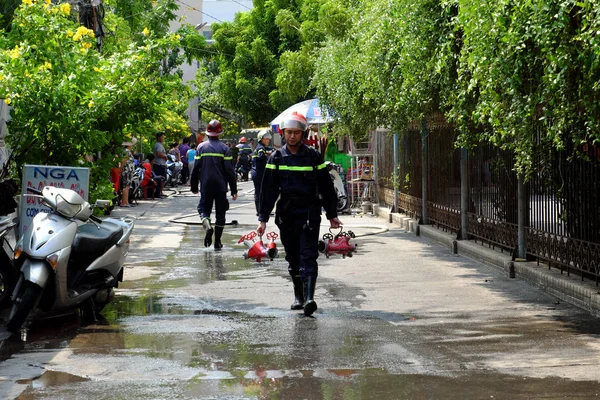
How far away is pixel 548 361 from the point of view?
24.8ft

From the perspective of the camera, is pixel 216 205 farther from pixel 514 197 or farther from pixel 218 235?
pixel 514 197

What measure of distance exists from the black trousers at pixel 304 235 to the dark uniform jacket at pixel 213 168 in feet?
20.2

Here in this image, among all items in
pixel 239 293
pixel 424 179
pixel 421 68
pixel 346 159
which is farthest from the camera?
pixel 346 159

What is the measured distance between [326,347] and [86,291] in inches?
97.6

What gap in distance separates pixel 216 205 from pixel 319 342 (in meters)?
8.15

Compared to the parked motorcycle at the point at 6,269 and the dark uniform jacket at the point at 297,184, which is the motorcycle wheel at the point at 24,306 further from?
the dark uniform jacket at the point at 297,184

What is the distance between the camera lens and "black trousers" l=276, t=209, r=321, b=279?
9.92 metres

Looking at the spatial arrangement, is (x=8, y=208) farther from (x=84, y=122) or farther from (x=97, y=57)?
(x=97, y=57)

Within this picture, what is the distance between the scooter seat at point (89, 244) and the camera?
9.51m

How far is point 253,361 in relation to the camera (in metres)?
7.66

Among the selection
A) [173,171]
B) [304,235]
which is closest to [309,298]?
[304,235]

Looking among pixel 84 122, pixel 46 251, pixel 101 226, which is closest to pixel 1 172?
pixel 84 122

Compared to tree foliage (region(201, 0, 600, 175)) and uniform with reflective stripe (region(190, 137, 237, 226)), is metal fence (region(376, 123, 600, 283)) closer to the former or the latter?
tree foliage (region(201, 0, 600, 175))

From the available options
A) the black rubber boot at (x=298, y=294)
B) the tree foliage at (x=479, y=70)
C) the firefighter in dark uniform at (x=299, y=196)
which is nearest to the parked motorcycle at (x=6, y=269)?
the firefighter in dark uniform at (x=299, y=196)
